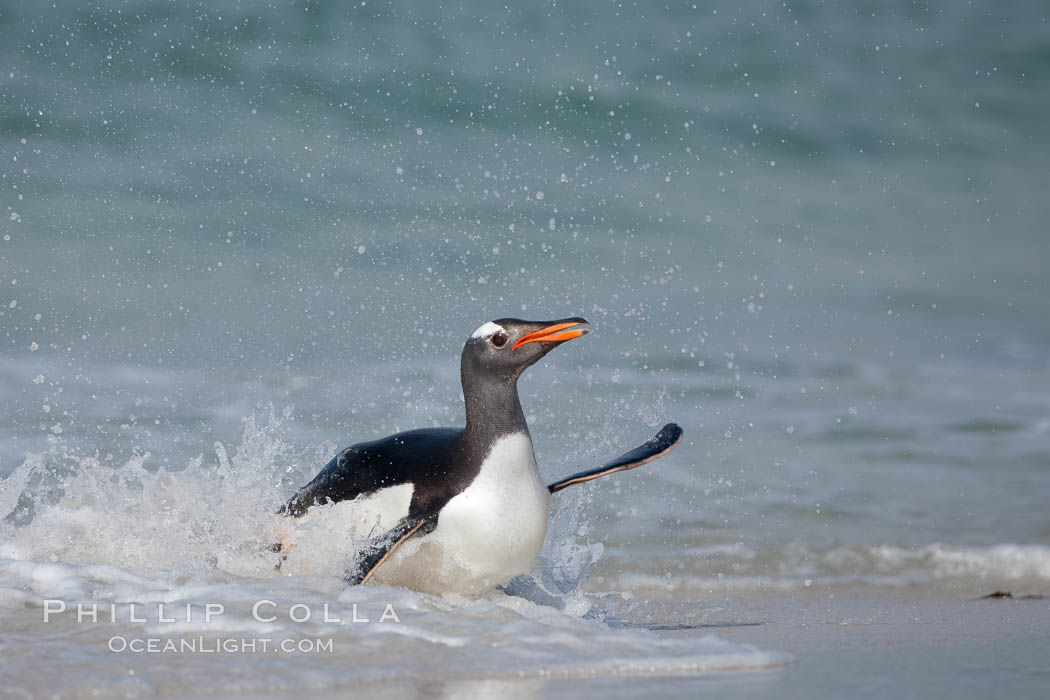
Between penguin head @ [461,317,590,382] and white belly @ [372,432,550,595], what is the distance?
10.8 inches

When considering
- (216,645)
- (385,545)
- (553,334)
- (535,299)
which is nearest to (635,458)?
(553,334)

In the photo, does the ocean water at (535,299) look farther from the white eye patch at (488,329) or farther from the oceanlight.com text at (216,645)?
the white eye patch at (488,329)

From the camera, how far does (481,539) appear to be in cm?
343

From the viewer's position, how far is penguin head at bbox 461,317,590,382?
11.9 feet

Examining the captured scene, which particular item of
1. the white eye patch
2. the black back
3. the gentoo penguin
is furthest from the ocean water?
the white eye patch

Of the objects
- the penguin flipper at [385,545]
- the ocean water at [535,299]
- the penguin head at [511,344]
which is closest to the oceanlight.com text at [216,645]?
the ocean water at [535,299]

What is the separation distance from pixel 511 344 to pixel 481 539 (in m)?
0.60

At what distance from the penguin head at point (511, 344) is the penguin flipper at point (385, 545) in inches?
18.6

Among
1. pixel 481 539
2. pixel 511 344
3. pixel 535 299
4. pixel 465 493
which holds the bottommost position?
pixel 481 539

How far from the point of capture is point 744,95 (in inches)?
557

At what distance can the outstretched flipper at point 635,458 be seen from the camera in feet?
12.7

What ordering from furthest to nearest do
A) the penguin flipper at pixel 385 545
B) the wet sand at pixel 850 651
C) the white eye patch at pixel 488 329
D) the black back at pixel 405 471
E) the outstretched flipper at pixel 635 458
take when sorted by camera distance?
the outstretched flipper at pixel 635 458, the white eye patch at pixel 488 329, the black back at pixel 405 471, the penguin flipper at pixel 385 545, the wet sand at pixel 850 651

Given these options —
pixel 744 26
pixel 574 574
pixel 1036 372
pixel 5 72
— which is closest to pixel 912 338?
pixel 1036 372

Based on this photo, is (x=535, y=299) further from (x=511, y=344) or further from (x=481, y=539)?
(x=481, y=539)
